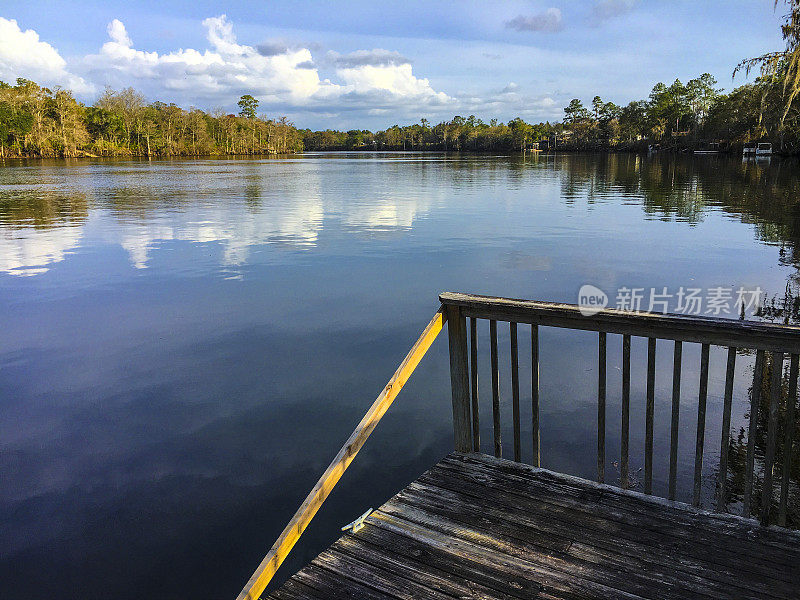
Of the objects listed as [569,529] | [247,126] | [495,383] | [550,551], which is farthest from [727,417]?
[247,126]

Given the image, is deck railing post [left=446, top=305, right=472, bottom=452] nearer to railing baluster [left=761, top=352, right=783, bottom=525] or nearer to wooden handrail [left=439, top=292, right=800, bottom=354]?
wooden handrail [left=439, top=292, right=800, bottom=354]

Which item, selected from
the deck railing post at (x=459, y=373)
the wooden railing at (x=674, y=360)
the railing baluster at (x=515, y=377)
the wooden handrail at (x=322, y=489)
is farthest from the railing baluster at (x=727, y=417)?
the wooden handrail at (x=322, y=489)

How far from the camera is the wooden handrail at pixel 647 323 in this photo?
2791mm

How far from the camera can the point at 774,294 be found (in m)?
10.0

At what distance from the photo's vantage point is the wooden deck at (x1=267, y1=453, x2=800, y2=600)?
2.62m

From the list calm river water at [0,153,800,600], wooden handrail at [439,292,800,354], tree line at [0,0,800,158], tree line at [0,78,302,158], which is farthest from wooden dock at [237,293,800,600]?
tree line at [0,78,302,158]

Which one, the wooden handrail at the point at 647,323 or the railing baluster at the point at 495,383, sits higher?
the wooden handrail at the point at 647,323

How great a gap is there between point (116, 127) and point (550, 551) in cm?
11533

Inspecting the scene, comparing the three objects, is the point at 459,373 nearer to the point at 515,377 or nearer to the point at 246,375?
the point at 515,377

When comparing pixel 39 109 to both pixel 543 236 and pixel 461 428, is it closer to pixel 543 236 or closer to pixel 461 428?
pixel 543 236

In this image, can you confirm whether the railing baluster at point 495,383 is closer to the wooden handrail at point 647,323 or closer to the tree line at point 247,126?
the wooden handrail at point 647,323

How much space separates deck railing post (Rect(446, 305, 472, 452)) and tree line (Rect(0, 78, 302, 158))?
96.6 metres

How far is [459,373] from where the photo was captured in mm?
3820

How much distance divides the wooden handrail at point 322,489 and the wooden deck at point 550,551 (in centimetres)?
19
